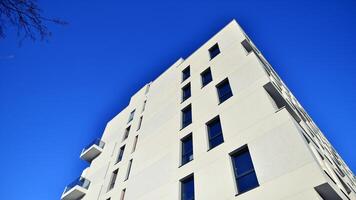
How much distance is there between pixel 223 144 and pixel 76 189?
50.1 feet

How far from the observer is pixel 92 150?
2452cm

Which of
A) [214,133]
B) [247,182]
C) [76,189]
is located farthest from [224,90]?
[76,189]

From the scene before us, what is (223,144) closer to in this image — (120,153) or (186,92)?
(186,92)

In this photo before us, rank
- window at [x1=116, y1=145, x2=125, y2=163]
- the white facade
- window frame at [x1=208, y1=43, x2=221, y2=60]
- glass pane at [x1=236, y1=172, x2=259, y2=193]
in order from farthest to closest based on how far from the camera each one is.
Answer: window at [x1=116, y1=145, x2=125, y2=163] < window frame at [x1=208, y1=43, x2=221, y2=60] < glass pane at [x1=236, y1=172, x2=259, y2=193] < the white facade

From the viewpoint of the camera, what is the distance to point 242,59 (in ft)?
47.8

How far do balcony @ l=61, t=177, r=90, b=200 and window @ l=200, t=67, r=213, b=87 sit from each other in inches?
537

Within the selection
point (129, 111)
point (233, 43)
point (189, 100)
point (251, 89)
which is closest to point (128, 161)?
point (189, 100)

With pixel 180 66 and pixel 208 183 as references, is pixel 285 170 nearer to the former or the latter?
pixel 208 183

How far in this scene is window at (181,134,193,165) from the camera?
12.5 meters

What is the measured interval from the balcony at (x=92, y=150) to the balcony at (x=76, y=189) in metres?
3.48

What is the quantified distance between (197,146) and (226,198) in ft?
12.1

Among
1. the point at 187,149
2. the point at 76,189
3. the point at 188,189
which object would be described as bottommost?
the point at 188,189

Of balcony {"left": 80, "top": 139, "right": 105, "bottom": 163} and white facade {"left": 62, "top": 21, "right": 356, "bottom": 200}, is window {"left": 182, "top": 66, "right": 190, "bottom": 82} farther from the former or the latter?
balcony {"left": 80, "top": 139, "right": 105, "bottom": 163}

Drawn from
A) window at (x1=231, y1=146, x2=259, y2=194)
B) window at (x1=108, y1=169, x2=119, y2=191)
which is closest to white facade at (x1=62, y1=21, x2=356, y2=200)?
window at (x1=108, y1=169, x2=119, y2=191)
